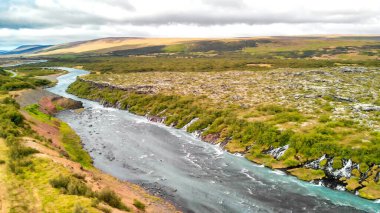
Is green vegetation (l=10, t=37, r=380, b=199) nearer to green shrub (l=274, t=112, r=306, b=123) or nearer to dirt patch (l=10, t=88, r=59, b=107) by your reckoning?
green shrub (l=274, t=112, r=306, b=123)

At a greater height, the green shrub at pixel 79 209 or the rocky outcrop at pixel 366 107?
the green shrub at pixel 79 209

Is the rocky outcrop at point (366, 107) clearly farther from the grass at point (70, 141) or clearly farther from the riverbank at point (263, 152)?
the grass at point (70, 141)

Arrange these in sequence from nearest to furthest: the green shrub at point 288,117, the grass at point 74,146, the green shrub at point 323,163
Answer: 1. the green shrub at point 323,163
2. the grass at point 74,146
3. the green shrub at point 288,117

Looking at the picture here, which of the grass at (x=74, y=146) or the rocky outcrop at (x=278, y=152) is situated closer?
the grass at (x=74, y=146)

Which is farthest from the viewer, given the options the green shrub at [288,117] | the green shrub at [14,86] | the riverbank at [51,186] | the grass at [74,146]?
the green shrub at [14,86]

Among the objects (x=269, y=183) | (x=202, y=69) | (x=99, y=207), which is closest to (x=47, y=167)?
(x=99, y=207)

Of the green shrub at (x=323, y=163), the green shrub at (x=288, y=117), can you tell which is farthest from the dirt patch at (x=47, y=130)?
the green shrub at (x=323, y=163)
